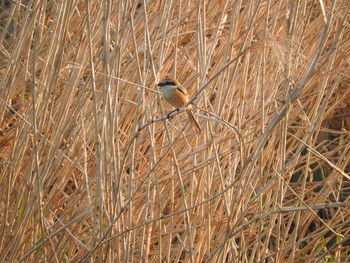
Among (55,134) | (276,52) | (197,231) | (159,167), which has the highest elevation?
(276,52)

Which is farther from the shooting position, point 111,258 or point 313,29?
point 313,29

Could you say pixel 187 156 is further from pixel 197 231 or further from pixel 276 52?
pixel 276 52

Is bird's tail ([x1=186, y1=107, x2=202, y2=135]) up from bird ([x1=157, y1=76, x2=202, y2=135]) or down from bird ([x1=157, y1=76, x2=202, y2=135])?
down

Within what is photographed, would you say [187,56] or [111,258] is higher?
[187,56]

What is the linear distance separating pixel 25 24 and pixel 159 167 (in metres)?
0.64

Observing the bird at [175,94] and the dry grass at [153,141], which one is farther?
the bird at [175,94]

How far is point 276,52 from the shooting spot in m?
1.62

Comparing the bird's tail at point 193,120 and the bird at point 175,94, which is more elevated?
the bird at point 175,94

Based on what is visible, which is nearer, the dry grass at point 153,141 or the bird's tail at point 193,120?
the dry grass at point 153,141

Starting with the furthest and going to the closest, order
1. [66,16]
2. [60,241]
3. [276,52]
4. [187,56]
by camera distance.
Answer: [187,56], [60,241], [66,16], [276,52]

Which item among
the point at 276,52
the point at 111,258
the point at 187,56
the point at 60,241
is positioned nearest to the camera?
the point at 276,52

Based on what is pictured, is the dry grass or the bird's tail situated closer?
the dry grass

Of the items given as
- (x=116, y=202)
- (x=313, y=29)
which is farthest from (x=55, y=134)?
(x=313, y=29)

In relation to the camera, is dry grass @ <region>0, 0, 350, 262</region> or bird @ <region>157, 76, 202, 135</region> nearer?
dry grass @ <region>0, 0, 350, 262</region>
